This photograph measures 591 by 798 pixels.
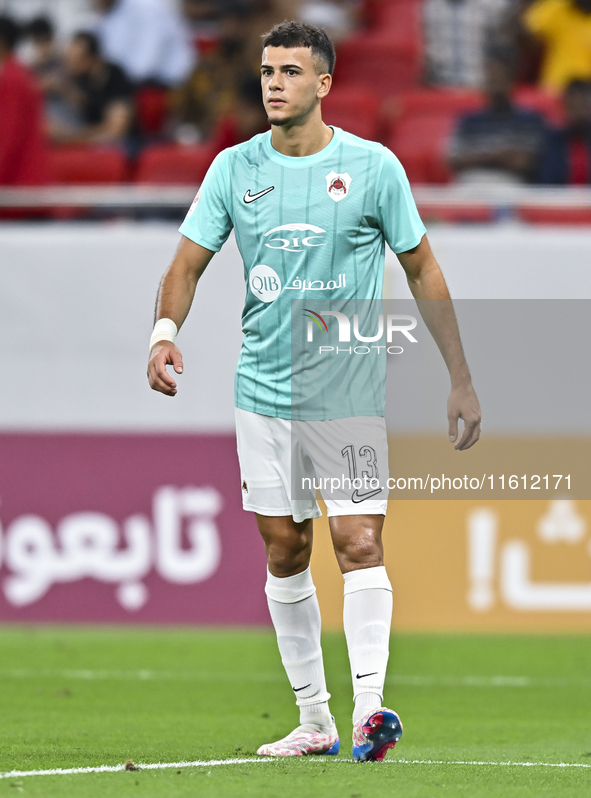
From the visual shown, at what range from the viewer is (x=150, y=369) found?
4.38 metres

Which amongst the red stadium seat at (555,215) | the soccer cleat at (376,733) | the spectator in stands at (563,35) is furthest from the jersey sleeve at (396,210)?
the spectator in stands at (563,35)

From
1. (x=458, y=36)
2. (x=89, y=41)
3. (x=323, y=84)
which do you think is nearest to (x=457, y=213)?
(x=458, y=36)

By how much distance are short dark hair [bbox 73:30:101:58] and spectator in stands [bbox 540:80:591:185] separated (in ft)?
14.6

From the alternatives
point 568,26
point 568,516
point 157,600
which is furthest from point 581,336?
point 568,26

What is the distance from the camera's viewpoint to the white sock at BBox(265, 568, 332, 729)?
4723 millimetres

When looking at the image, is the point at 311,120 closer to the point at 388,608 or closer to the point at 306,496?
the point at 306,496

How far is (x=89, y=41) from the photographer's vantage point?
12.3 meters

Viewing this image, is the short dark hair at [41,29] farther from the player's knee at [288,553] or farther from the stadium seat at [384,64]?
the player's knee at [288,553]

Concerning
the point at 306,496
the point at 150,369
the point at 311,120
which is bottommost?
the point at 306,496

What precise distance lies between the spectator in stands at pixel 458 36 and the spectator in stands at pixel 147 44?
2263mm

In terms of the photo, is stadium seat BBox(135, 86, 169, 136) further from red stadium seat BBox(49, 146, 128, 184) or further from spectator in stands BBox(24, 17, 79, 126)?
red stadium seat BBox(49, 146, 128, 184)

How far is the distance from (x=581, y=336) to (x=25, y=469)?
3.87 metres

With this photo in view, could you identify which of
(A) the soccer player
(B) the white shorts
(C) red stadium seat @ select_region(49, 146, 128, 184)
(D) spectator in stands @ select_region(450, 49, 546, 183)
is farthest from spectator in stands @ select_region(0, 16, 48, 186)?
(B) the white shorts

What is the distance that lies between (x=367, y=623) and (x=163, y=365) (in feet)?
3.50
